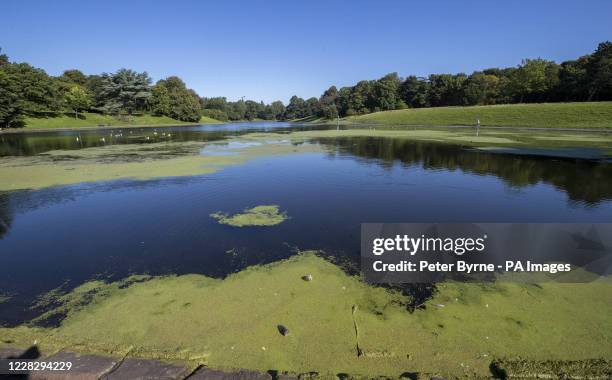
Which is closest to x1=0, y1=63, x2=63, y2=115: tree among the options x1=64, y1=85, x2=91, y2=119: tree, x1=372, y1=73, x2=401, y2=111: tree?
x1=64, y1=85, x2=91, y2=119: tree

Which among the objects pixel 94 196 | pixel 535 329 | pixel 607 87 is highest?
pixel 607 87

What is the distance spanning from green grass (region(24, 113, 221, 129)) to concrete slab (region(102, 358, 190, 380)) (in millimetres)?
70858

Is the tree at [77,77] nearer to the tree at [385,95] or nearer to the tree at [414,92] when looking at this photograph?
the tree at [385,95]

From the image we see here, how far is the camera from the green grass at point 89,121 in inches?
2309

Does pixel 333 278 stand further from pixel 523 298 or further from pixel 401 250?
pixel 523 298

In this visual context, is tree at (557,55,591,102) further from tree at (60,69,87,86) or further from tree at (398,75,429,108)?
tree at (60,69,87,86)

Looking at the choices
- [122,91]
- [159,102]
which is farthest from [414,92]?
[122,91]

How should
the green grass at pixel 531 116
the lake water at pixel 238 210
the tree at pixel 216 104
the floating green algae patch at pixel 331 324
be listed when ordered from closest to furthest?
the floating green algae patch at pixel 331 324, the lake water at pixel 238 210, the green grass at pixel 531 116, the tree at pixel 216 104

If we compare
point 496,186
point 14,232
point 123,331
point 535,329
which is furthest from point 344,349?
point 496,186

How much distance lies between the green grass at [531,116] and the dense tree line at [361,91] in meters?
17.8

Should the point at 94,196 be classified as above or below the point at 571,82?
below

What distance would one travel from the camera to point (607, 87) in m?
53.8

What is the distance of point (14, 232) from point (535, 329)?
1085 cm

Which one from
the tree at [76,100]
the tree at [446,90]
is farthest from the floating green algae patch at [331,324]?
the tree at [446,90]
